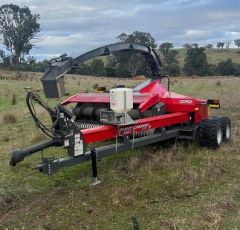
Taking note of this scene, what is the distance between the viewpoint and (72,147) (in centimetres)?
664

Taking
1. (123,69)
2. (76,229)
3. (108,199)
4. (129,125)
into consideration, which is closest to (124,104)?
(129,125)

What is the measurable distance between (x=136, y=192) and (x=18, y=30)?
63429mm

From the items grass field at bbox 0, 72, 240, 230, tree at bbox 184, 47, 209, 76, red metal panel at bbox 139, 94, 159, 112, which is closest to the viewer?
grass field at bbox 0, 72, 240, 230

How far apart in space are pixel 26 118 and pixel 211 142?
7.81m

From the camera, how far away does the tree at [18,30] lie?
66.6m

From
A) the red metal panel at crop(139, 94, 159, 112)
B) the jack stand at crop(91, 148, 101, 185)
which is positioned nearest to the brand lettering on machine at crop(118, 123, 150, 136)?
the red metal panel at crop(139, 94, 159, 112)

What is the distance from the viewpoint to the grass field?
5.64m

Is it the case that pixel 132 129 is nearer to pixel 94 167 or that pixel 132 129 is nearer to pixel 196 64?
pixel 94 167

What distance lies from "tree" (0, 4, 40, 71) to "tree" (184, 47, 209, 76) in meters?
22.9

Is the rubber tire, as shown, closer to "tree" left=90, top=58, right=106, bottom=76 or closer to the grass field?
the grass field

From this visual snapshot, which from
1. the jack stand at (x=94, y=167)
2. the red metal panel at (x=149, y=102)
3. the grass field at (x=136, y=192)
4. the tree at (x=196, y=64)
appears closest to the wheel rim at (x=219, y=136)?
the grass field at (x=136, y=192)

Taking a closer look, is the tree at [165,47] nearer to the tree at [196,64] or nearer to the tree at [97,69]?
the tree at [196,64]

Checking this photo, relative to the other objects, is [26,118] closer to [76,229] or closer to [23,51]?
[76,229]

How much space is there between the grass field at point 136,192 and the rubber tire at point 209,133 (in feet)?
0.50
